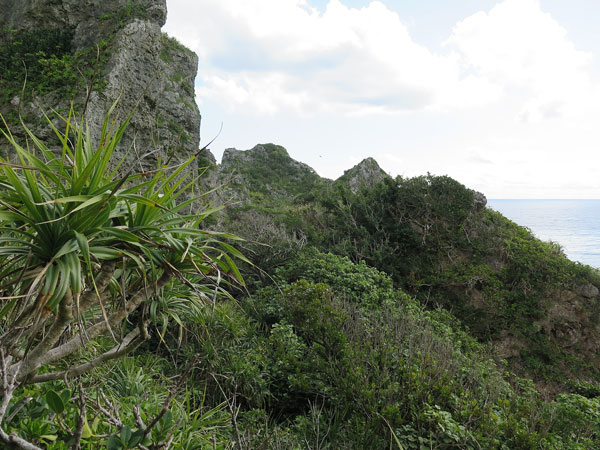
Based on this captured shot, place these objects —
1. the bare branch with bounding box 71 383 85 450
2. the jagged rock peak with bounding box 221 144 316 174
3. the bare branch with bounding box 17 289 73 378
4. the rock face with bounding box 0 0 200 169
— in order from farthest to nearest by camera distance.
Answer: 1. the jagged rock peak with bounding box 221 144 316 174
2. the rock face with bounding box 0 0 200 169
3. the bare branch with bounding box 17 289 73 378
4. the bare branch with bounding box 71 383 85 450

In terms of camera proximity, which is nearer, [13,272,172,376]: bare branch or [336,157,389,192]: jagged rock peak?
[13,272,172,376]: bare branch

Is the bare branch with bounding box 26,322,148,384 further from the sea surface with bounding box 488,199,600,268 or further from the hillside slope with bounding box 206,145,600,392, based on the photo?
the sea surface with bounding box 488,199,600,268

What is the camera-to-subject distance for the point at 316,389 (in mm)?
4195

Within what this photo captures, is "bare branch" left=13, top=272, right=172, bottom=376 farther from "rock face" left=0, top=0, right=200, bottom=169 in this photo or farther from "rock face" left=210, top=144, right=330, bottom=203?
"rock face" left=210, top=144, right=330, bottom=203

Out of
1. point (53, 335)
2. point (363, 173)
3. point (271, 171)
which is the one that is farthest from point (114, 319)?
point (271, 171)

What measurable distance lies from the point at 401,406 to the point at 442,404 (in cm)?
40

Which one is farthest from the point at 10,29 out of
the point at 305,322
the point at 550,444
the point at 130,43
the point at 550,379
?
the point at 550,379

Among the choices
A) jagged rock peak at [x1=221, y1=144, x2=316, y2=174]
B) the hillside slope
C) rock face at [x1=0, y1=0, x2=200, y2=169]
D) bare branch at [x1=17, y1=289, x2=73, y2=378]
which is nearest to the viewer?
bare branch at [x1=17, y1=289, x2=73, y2=378]

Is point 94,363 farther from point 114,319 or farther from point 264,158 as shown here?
A: point 264,158

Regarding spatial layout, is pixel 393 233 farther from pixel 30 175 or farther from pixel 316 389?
pixel 30 175

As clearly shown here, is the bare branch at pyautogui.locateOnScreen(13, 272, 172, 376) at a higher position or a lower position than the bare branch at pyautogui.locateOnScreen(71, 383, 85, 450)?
higher

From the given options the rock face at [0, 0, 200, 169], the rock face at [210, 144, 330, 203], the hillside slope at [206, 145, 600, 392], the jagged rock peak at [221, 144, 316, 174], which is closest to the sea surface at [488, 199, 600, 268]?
the hillside slope at [206, 145, 600, 392]

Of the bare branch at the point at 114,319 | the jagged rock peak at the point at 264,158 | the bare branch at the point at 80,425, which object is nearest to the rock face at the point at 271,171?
the jagged rock peak at the point at 264,158

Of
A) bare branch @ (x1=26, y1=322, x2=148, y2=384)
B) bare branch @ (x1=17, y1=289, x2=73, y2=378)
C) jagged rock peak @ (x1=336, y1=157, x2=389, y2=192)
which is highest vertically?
jagged rock peak @ (x1=336, y1=157, x2=389, y2=192)
